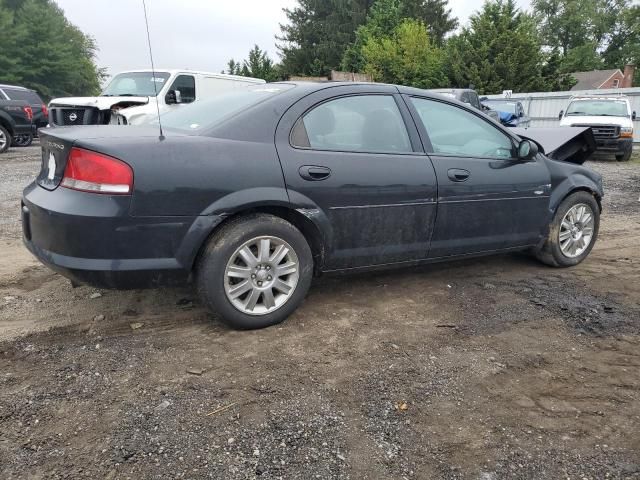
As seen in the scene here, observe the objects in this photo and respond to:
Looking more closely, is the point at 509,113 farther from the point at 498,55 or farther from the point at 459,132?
the point at 498,55

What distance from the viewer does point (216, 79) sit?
11.3 m

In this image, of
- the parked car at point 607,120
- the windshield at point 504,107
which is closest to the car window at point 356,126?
the parked car at point 607,120


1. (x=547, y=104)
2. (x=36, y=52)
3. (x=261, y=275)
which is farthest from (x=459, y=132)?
(x=36, y=52)

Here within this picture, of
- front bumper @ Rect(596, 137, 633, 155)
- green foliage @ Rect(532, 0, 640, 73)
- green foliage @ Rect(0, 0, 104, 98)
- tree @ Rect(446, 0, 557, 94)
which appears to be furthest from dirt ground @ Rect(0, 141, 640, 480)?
green foliage @ Rect(532, 0, 640, 73)

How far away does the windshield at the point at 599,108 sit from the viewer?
Result: 51.5 feet

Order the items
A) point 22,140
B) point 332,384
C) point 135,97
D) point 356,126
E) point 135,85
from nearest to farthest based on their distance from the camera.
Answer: point 332,384, point 356,126, point 135,97, point 135,85, point 22,140

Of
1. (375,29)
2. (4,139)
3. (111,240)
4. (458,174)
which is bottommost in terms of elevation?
(111,240)

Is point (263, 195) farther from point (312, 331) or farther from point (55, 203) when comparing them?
point (55, 203)

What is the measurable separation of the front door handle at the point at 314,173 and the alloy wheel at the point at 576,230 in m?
2.49

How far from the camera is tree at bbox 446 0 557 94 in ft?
102

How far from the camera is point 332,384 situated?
2850mm

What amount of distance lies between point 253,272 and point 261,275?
2.4 inches

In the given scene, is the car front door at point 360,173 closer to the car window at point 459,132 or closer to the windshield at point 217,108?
the car window at point 459,132

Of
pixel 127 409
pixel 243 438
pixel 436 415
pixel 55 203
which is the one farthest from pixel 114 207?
pixel 436 415
